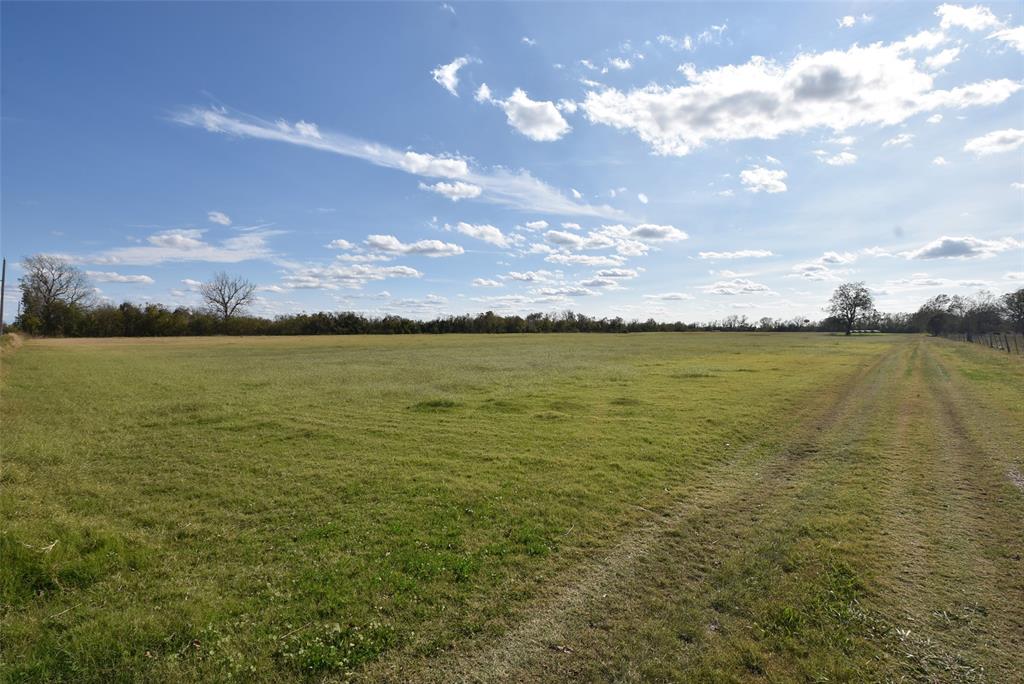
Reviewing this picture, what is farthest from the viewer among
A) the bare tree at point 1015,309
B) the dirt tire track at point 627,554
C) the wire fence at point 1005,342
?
the bare tree at point 1015,309

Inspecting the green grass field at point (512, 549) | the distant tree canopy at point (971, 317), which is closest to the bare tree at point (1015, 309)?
the distant tree canopy at point (971, 317)

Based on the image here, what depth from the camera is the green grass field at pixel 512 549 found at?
4727 millimetres

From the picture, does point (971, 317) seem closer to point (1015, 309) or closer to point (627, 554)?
point (1015, 309)

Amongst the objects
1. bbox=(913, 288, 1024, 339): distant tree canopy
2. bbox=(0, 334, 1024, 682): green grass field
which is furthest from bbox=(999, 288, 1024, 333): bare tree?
bbox=(0, 334, 1024, 682): green grass field

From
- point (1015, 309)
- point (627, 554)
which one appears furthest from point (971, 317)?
point (627, 554)

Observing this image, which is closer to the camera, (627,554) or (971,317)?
(627,554)

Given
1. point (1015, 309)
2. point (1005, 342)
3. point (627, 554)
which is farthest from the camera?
point (1015, 309)

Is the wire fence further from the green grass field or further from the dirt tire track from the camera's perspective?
the dirt tire track

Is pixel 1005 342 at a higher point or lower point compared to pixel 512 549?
higher

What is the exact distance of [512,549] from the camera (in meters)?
7.01

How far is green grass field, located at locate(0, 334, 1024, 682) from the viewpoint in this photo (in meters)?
4.73

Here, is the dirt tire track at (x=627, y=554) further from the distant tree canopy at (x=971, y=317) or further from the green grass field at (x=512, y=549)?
the distant tree canopy at (x=971, y=317)

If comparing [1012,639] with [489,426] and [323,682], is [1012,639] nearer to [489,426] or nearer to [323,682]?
[323,682]

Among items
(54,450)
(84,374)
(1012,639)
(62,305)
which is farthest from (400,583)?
(62,305)
